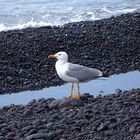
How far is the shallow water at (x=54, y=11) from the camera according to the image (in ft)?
71.9

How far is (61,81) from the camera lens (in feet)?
38.9

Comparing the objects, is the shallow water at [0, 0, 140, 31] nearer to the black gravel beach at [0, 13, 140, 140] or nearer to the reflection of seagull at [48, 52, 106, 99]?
the black gravel beach at [0, 13, 140, 140]

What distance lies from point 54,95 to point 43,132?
313 centimetres

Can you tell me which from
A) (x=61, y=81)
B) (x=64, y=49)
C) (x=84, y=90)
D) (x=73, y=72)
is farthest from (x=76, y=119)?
(x=64, y=49)

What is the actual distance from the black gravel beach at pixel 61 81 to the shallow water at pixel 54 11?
13.4 feet

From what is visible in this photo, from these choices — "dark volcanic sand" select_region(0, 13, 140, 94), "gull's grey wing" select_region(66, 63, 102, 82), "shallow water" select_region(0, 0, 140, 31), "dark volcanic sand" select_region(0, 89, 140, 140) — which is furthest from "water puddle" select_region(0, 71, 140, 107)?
"shallow water" select_region(0, 0, 140, 31)

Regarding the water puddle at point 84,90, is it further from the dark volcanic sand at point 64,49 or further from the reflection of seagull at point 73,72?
the reflection of seagull at point 73,72

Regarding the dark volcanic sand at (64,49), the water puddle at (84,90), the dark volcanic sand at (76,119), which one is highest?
the dark volcanic sand at (64,49)

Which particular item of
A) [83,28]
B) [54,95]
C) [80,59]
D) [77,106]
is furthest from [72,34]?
[77,106]

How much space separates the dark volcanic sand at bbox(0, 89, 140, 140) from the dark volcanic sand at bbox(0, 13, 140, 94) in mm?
2193

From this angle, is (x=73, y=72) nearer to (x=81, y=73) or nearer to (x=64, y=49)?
(x=81, y=73)

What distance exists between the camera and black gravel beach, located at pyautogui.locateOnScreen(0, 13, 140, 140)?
25.4 feet

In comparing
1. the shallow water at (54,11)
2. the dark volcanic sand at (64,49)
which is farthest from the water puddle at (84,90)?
the shallow water at (54,11)

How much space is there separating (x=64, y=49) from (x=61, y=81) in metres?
2.61
